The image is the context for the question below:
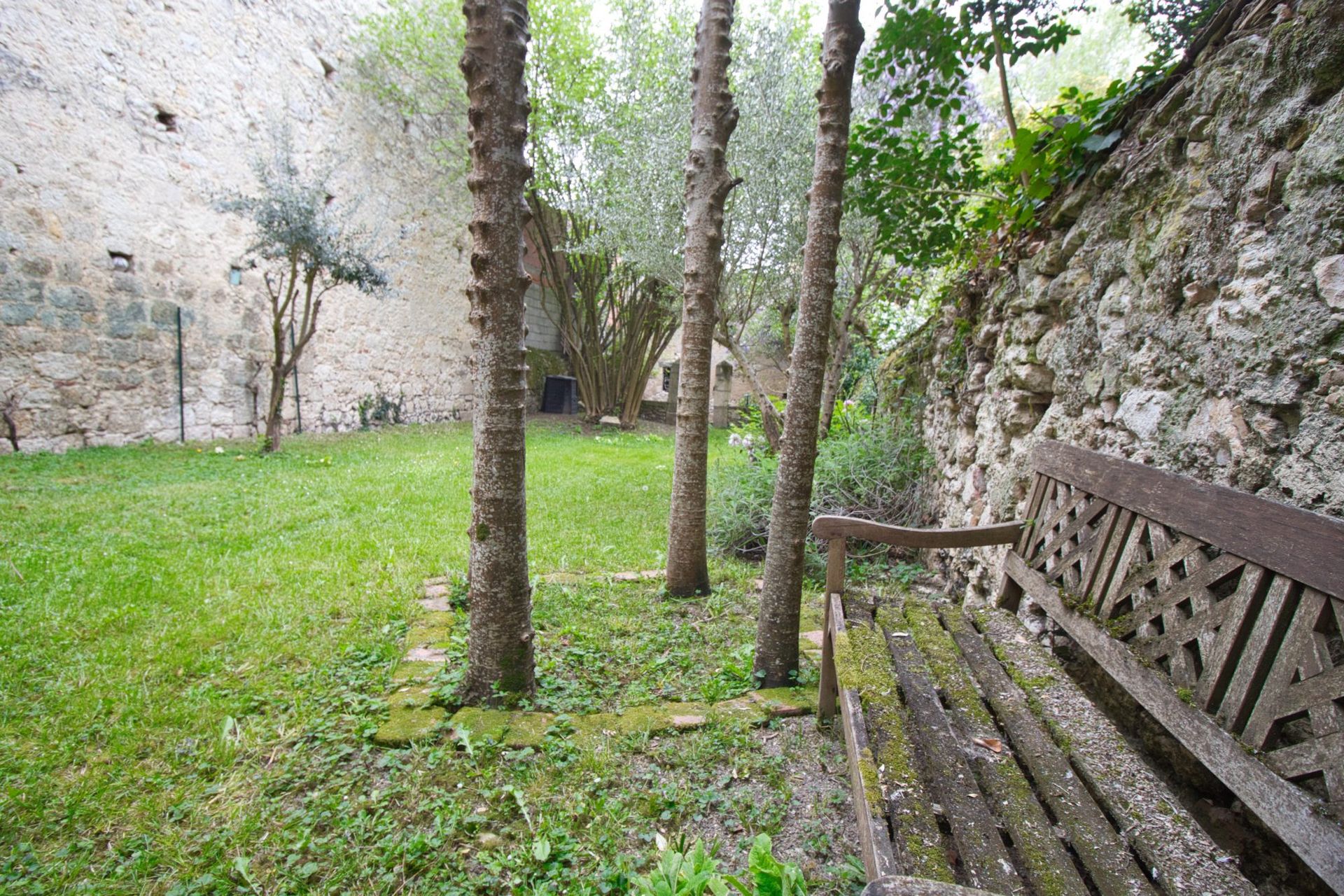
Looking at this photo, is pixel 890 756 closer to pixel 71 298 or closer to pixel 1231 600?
pixel 1231 600

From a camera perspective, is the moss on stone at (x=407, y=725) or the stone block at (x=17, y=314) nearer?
the moss on stone at (x=407, y=725)

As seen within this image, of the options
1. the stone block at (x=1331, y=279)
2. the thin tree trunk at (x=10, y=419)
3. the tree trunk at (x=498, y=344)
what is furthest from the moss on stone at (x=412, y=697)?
the thin tree trunk at (x=10, y=419)

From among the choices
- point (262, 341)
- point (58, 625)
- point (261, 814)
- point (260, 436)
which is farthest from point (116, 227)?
point (261, 814)

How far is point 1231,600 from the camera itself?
1281 millimetres

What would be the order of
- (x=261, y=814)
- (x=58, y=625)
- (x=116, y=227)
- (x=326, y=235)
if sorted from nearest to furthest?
(x=261, y=814) < (x=58, y=625) < (x=116, y=227) < (x=326, y=235)

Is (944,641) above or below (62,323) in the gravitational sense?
below

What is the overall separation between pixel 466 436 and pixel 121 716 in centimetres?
798

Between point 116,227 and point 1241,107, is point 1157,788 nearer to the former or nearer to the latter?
point 1241,107

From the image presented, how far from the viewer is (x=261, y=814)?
1.63 meters

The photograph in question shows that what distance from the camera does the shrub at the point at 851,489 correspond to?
4.10m

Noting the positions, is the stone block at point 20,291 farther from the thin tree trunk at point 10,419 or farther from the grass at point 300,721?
the grass at point 300,721

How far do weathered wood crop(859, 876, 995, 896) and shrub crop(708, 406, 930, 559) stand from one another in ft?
10.4

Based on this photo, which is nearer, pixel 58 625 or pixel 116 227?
pixel 58 625

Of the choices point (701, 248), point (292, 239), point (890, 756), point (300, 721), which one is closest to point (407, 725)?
point (300, 721)
